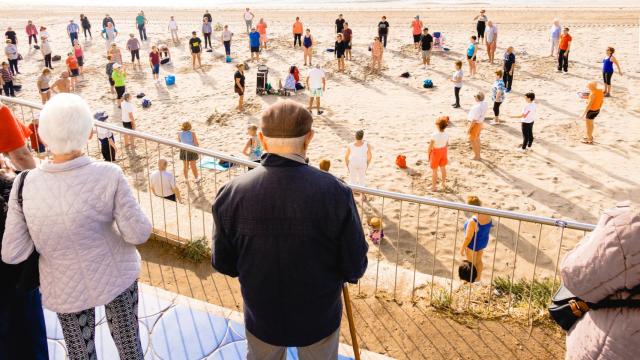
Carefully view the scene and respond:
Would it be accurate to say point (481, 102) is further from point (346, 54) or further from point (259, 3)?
point (259, 3)

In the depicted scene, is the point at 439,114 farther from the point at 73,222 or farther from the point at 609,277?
the point at 73,222

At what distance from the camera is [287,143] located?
2650 mm

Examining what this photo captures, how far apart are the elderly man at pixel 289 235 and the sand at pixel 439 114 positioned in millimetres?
2587

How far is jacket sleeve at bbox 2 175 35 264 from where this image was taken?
2980 mm

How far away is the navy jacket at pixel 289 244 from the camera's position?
8.56ft

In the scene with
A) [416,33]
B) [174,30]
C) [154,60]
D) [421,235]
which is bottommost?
[421,235]


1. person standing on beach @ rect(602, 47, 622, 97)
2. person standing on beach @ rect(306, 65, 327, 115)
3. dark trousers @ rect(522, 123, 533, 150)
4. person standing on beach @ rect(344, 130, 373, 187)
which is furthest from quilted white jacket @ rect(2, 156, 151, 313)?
person standing on beach @ rect(602, 47, 622, 97)

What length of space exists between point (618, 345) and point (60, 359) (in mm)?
3641

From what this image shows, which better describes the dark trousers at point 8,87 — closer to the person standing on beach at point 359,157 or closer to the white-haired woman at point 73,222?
the person standing on beach at point 359,157

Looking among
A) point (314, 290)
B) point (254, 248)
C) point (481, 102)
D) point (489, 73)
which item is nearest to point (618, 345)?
point (314, 290)

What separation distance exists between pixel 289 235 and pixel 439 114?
13886mm

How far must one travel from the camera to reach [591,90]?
13039mm

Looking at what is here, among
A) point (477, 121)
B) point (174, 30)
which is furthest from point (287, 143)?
point (174, 30)

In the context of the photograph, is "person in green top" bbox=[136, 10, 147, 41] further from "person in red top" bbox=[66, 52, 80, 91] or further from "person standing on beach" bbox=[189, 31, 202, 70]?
"person in red top" bbox=[66, 52, 80, 91]
